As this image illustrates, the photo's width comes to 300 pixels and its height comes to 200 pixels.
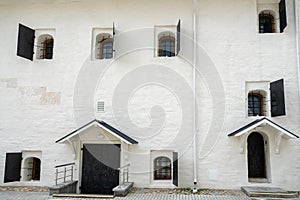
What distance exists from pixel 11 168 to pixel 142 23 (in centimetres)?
813

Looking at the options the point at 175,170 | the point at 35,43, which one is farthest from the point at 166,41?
the point at 35,43

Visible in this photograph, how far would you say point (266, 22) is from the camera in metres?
12.8

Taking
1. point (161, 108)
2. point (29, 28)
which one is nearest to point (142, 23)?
point (161, 108)

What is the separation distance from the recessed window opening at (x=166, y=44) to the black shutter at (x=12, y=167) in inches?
293

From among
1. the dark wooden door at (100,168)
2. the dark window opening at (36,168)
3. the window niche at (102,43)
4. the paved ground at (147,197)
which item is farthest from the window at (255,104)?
the dark window opening at (36,168)

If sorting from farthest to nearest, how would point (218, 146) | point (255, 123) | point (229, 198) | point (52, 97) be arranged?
point (52, 97) < point (218, 146) < point (255, 123) < point (229, 198)

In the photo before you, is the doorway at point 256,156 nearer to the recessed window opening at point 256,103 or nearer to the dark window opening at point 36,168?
the recessed window opening at point 256,103

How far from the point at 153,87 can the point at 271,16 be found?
610 cm

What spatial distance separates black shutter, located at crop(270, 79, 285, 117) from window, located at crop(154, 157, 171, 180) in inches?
183

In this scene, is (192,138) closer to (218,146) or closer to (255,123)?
(218,146)

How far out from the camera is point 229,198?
986 cm

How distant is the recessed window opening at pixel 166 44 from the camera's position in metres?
12.8

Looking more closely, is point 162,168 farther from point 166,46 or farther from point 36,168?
point 36,168

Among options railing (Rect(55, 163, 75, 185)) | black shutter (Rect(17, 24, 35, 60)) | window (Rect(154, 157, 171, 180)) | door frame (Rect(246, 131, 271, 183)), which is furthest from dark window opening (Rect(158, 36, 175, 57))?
railing (Rect(55, 163, 75, 185))
